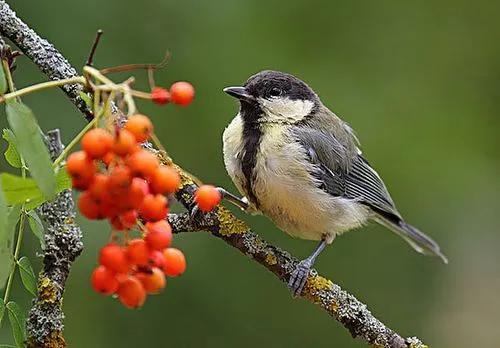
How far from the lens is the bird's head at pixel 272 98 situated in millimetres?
2820

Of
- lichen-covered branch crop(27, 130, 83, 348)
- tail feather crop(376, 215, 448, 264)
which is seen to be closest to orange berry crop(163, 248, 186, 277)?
lichen-covered branch crop(27, 130, 83, 348)

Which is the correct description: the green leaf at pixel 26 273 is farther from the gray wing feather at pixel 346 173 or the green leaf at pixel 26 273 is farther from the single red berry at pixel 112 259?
the gray wing feather at pixel 346 173

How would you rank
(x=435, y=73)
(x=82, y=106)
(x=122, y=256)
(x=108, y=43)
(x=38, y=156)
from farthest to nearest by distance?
(x=435, y=73)
(x=108, y=43)
(x=82, y=106)
(x=122, y=256)
(x=38, y=156)

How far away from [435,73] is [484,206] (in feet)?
2.52

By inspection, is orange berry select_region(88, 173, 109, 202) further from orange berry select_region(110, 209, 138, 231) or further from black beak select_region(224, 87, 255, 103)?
black beak select_region(224, 87, 255, 103)

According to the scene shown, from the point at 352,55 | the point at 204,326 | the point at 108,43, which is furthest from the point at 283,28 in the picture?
the point at 204,326

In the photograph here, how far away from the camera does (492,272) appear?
16.0ft

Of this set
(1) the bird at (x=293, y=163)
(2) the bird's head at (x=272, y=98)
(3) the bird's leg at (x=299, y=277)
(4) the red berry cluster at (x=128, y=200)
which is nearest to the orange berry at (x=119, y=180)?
(4) the red berry cluster at (x=128, y=200)

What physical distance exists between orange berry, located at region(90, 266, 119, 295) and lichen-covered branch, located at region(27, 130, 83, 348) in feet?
1.68

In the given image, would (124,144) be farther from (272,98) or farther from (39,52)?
(272,98)

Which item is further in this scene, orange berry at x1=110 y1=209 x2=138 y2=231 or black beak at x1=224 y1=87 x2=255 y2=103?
black beak at x1=224 y1=87 x2=255 y2=103

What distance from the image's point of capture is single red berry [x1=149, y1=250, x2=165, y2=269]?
1301 mm

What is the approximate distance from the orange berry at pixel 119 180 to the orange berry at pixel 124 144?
1.1 inches

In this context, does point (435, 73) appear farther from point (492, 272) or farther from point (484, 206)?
point (492, 272)
